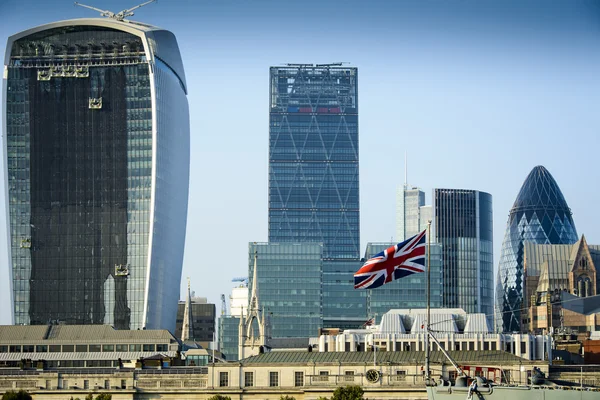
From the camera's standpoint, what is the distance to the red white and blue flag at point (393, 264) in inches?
6786

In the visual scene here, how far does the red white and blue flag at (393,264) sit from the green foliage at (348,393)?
74.4 feet

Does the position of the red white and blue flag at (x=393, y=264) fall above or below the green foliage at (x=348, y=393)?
above

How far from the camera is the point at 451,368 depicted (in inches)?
7859

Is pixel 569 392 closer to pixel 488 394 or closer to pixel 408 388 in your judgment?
pixel 488 394

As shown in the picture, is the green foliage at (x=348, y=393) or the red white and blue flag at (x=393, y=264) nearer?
the red white and blue flag at (x=393, y=264)

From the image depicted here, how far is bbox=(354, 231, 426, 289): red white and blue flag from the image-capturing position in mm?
172375

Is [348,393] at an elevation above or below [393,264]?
below

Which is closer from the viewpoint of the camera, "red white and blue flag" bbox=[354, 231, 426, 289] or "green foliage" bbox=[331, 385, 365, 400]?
"red white and blue flag" bbox=[354, 231, 426, 289]

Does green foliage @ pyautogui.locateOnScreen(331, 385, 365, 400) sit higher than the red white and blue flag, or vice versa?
the red white and blue flag

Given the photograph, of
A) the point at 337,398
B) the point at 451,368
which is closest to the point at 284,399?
the point at 337,398

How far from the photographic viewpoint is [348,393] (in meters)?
192

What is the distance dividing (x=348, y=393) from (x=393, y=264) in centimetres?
2602

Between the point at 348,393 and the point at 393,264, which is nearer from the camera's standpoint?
the point at 393,264

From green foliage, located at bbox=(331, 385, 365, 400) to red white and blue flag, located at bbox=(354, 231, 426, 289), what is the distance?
2267 cm
